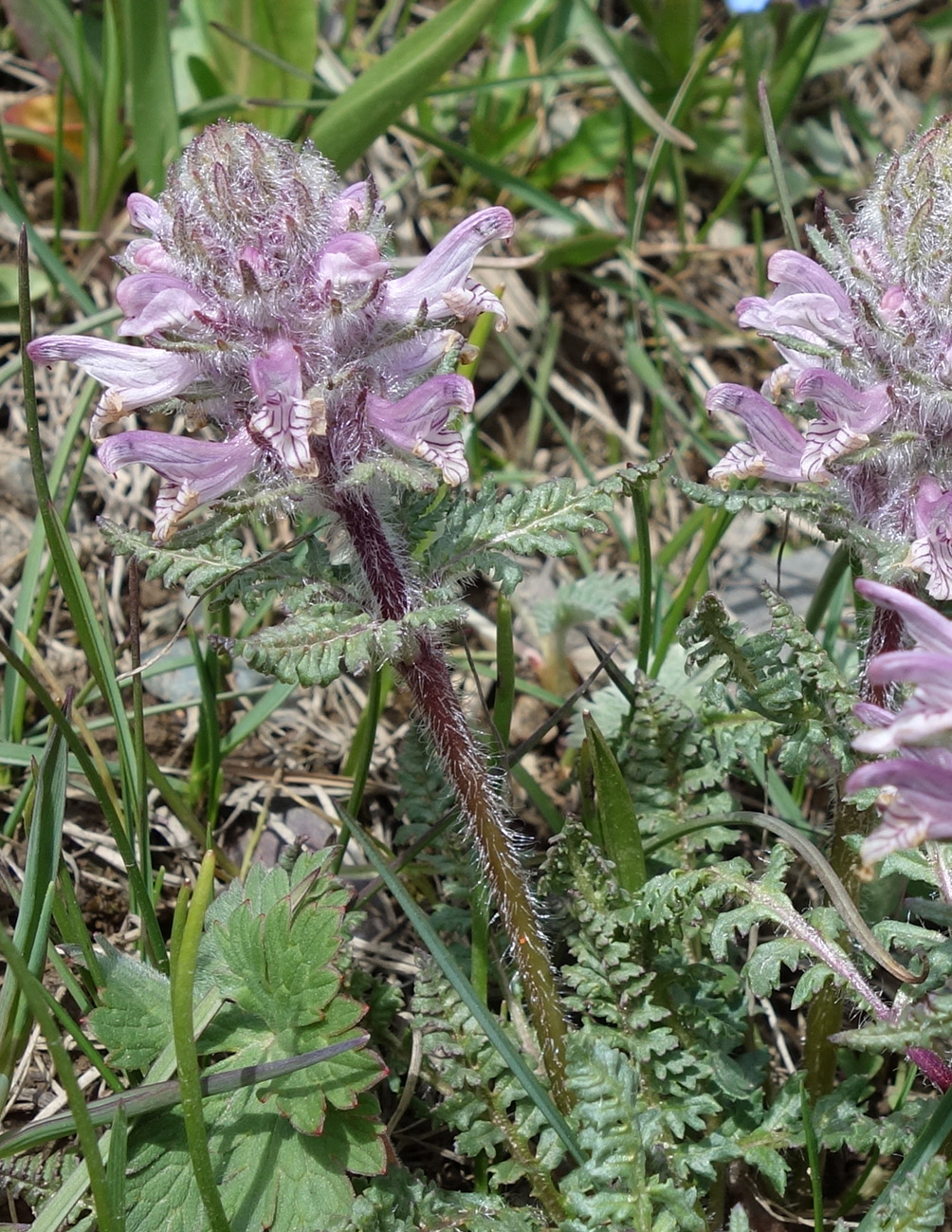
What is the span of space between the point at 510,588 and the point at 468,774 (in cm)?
50

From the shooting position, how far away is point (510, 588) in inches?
104

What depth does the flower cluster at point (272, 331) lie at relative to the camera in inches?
97.7

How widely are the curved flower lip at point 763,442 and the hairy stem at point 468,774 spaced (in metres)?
0.79

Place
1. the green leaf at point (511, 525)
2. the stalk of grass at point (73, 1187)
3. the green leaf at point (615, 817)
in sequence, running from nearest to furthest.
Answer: the stalk of grass at point (73, 1187) → the green leaf at point (511, 525) → the green leaf at point (615, 817)

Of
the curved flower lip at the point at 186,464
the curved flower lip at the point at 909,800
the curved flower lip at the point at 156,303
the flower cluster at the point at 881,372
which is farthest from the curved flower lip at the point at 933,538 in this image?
the curved flower lip at the point at 156,303

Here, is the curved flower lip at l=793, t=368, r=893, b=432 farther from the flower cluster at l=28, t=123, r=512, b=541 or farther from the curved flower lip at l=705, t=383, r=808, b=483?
the flower cluster at l=28, t=123, r=512, b=541

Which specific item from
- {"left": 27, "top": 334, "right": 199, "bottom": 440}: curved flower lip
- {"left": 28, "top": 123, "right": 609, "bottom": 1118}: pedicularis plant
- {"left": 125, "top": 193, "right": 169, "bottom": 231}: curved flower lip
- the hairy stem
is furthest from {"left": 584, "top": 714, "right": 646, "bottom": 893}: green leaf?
{"left": 125, "top": 193, "right": 169, "bottom": 231}: curved flower lip

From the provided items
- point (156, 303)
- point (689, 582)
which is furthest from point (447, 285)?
point (689, 582)

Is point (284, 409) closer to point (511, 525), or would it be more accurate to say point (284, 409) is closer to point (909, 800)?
point (511, 525)

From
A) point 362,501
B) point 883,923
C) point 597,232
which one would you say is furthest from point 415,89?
point 883,923

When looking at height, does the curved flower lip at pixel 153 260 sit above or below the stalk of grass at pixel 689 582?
above

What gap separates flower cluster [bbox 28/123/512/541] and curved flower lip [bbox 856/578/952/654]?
3.02ft

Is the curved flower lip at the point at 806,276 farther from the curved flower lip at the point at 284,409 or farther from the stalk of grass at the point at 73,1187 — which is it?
the stalk of grass at the point at 73,1187

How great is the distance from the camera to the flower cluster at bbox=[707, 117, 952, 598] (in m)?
2.60
